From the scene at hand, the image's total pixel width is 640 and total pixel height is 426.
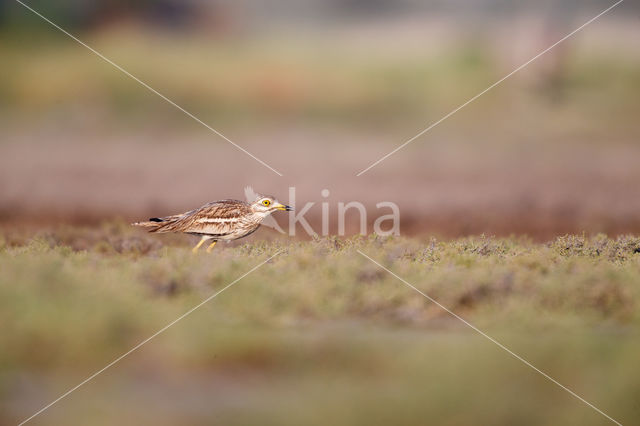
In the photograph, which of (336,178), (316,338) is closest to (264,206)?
(316,338)

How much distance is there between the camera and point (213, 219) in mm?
9000

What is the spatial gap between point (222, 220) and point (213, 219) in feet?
0.33

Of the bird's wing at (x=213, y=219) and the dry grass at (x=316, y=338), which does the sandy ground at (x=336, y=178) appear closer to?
the bird's wing at (x=213, y=219)

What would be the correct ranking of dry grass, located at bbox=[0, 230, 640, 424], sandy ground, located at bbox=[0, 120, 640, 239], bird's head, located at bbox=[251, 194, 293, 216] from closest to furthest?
dry grass, located at bbox=[0, 230, 640, 424]
bird's head, located at bbox=[251, 194, 293, 216]
sandy ground, located at bbox=[0, 120, 640, 239]

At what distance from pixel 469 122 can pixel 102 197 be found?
6608 mm

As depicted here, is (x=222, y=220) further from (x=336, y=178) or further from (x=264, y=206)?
(x=336, y=178)

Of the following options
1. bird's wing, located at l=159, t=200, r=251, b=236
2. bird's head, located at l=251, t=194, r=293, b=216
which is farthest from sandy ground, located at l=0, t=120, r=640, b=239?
bird's wing, located at l=159, t=200, r=251, b=236

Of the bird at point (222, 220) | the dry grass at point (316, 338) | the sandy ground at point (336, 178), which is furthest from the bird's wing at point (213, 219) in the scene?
the sandy ground at point (336, 178)

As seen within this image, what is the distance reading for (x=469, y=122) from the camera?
16.0m

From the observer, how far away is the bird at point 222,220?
8945mm

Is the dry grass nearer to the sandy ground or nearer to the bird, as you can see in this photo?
the bird

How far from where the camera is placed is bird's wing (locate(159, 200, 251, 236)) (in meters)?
8.93

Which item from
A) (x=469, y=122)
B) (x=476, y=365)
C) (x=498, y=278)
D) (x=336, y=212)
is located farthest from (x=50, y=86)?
(x=476, y=365)

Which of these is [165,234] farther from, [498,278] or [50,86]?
[50,86]
